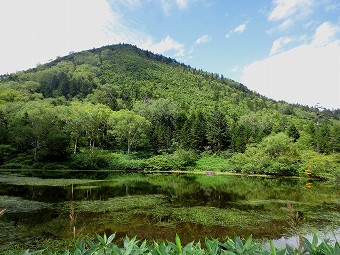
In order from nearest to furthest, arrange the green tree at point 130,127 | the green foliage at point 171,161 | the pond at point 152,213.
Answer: the pond at point 152,213
the green foliage at point 171,161
the green tree at point 130,127

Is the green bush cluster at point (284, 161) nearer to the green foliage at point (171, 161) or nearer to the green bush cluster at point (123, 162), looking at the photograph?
the green foliage at point (171, 161)

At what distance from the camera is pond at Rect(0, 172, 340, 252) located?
547 inches

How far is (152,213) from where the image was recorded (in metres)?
18.3

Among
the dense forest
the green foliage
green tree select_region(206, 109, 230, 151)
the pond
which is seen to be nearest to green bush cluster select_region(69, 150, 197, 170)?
the green foliage

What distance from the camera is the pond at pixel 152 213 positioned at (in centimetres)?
1390

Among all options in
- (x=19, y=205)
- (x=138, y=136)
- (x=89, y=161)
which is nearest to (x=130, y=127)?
(x=138, y=136)

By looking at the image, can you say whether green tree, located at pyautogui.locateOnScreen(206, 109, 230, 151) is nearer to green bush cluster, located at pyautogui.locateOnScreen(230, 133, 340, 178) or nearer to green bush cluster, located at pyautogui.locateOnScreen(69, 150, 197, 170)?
green bush cluster, located at pyautogui.locateOnScreen(69, 150, 197, 170)

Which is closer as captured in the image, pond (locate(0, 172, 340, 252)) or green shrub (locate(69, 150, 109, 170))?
pond (locate(0, 172, 340, 252))

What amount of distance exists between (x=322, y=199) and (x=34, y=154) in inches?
1728

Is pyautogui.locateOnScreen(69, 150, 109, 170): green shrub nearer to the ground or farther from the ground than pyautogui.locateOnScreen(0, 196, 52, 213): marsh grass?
nearer to the ground

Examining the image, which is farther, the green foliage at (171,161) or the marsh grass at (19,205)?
the green foliage at (171,161)

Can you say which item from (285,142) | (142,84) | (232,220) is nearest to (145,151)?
(285,142)

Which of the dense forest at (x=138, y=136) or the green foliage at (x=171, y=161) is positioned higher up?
the dense forest at (x=138, y=136)

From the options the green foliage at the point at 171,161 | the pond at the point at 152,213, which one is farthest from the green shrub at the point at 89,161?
the pond at the point at 152,213
